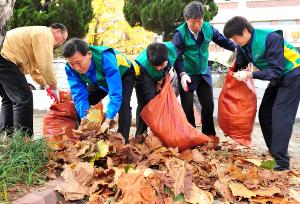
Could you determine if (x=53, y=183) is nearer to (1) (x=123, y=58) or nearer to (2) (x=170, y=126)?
(2) (x=170, y=126)

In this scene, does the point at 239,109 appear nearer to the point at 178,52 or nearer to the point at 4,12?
the point at 178,52

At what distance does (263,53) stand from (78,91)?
1.73 meters

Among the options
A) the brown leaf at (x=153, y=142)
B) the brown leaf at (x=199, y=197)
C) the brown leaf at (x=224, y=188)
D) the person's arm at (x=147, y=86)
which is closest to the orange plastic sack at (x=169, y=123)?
the brown leaf at (x=153, y=142)

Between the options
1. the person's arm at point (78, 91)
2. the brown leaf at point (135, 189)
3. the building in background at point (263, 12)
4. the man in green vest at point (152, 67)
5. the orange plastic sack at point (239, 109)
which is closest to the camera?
the brown leaf at point (135, 189)

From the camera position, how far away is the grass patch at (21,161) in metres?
2.85

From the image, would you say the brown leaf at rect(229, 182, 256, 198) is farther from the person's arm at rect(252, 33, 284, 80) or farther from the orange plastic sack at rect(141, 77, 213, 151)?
the person's arm at rect(252, 33, 284, 80)

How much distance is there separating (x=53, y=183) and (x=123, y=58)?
1776 millimetres

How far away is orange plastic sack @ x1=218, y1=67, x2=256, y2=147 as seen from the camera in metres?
4.63

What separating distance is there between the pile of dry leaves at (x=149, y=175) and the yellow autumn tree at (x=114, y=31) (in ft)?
50.5

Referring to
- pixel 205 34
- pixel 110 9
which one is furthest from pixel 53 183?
pixel 110 9

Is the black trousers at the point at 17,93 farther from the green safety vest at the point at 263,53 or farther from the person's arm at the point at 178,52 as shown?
the green safety vest at the point at 263,53

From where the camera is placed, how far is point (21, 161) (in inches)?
120

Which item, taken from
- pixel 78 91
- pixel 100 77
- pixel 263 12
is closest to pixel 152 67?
pixel 100 77

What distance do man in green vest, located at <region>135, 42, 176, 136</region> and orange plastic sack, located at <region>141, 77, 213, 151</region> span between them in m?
0.28
